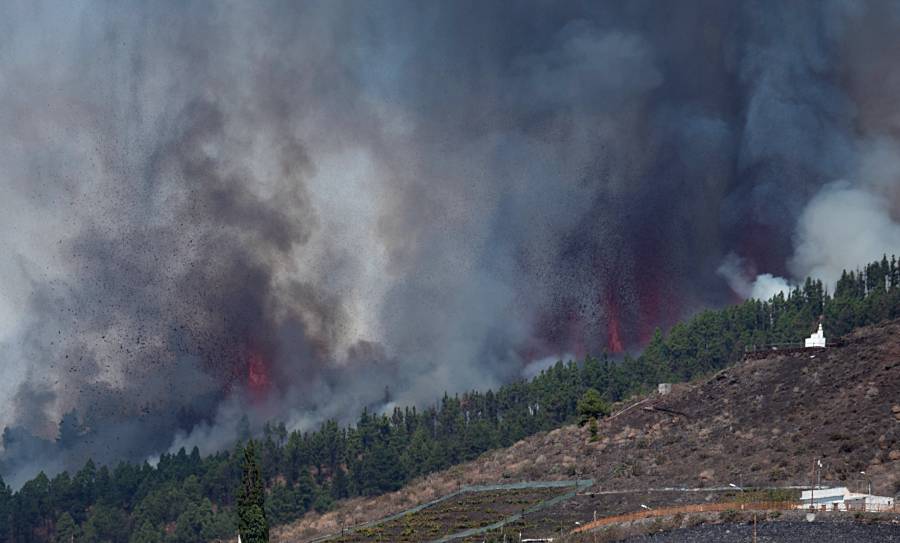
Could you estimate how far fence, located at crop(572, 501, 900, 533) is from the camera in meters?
126

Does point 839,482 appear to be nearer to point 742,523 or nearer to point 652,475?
point 742,523

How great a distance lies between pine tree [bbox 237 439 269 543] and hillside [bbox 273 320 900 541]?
22038mm

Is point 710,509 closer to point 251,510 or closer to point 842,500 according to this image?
point 842,500

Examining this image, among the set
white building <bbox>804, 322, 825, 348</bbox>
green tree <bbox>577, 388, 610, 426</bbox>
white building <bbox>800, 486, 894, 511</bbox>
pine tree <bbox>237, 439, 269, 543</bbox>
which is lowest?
white building <bbox>800, 486, 894, 511</bbox>

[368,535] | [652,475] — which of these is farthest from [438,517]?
[652,475]

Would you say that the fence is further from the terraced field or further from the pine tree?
the pine tree

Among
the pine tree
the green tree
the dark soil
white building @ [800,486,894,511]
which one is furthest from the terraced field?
white building @ [800,486,894,511]

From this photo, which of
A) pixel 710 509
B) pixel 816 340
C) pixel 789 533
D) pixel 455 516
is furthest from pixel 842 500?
pixel 816 340

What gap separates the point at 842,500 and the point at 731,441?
3448cm

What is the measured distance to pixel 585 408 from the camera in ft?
619

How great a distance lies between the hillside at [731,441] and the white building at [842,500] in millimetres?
3705

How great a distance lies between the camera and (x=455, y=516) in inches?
6403

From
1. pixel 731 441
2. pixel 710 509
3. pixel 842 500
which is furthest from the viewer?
pixel 731 441

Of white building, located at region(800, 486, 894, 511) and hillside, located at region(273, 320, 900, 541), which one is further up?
hillside, located at region(273, 320, 900, 541)
